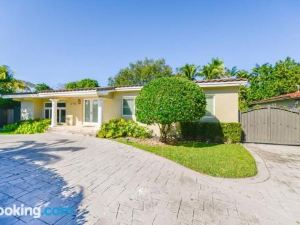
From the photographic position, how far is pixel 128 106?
16.0 metres

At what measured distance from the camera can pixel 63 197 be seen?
429cm

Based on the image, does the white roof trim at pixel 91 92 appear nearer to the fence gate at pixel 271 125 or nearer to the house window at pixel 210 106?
the house window at pixel 210 106

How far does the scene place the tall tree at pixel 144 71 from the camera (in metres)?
39.3

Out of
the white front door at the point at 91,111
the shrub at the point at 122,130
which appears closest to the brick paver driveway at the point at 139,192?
the shrub at the point at 122,130

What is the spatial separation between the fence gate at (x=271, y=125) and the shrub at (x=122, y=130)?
7.06m

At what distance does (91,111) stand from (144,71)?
23573 mm

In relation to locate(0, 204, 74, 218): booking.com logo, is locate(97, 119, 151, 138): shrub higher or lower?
higher

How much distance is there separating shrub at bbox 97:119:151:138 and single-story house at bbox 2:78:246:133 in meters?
1.35

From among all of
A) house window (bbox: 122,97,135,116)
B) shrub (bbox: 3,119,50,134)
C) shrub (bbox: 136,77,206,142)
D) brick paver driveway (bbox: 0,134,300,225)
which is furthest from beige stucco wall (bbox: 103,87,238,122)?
Answer: shrub (bbox: 3,119,50,134)

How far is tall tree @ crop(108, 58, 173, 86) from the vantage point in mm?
39344

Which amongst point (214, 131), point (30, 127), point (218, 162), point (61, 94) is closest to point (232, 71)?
point (214, 131)

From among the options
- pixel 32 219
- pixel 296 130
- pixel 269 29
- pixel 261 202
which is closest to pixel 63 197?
pixel 32 219

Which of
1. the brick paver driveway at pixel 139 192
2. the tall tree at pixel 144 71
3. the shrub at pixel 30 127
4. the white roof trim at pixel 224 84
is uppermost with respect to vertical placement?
the tall tree at pixel 144 71

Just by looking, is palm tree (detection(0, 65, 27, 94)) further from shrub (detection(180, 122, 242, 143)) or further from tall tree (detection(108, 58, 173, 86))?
shrub (detection(180, 122, 242, 143))
